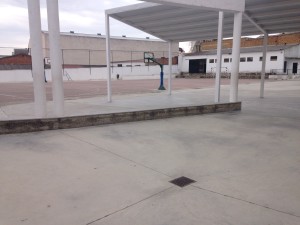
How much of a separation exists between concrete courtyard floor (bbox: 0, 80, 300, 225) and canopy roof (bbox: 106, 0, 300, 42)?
17.2ft

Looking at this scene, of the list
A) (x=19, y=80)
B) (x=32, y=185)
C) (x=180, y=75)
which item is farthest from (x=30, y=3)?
(x=180, y=75)

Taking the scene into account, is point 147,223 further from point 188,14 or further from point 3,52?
point 3,52

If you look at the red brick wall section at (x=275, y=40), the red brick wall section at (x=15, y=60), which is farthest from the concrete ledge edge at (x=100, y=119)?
the red brick wall section at (x=275, y=40)

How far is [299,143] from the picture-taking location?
5387mm

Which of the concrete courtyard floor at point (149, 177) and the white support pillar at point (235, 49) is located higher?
the white support pillar at point (235, 49)

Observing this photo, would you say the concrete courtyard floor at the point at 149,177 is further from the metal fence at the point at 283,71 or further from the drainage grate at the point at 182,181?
the metal fence at the point at 283,71

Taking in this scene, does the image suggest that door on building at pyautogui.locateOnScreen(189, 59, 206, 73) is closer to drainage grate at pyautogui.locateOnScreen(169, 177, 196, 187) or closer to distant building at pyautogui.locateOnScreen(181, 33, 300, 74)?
distant building at pyautogui.locateOnScreen(181, 33, 300, 74)

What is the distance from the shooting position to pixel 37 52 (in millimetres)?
6391

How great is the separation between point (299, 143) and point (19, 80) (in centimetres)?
3381

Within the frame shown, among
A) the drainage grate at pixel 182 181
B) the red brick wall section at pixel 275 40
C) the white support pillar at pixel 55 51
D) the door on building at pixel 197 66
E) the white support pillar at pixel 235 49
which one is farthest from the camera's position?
the red brick wall section at pixel 275 40

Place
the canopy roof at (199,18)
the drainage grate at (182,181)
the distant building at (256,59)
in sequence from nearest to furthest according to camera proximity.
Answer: the drainage grate at (182,181) → the canopy roof at (199,18) → the distant building at (256,59)

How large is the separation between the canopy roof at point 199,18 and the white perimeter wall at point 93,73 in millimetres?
24987

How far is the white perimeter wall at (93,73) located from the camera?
107 ft

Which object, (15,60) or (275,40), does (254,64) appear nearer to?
(275,40)
